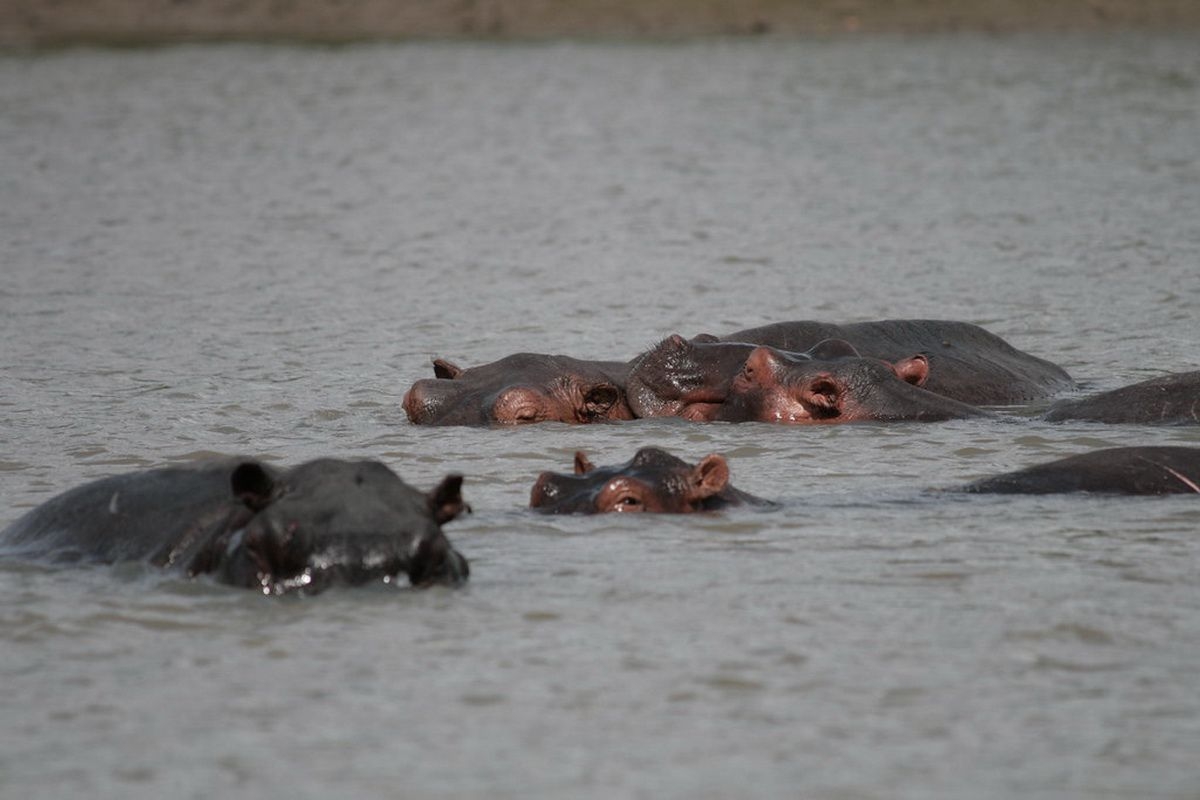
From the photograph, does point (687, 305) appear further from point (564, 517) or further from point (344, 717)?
point (344, 717)

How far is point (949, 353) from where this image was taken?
10.6 m

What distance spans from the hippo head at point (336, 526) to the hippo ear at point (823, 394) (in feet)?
12.4

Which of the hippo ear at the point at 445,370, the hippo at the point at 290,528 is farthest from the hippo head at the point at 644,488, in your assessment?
the hippo ear at the point at 445,370

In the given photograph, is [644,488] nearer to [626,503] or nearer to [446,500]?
[626,503]

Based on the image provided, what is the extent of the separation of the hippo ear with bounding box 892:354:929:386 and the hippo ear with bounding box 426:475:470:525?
427 centimetres

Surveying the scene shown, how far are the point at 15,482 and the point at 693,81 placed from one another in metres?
25.2

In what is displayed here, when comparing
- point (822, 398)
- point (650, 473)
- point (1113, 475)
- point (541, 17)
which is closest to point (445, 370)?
point (822, 398)

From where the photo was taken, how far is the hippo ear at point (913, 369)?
9938 millimetres

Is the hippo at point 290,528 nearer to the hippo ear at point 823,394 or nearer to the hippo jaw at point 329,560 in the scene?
the hippo jaw at point 329,560

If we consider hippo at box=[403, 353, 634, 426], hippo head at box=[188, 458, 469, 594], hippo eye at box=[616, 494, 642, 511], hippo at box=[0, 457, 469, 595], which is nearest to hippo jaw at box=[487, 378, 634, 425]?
hippo at box=[403, 353, 634, 426]

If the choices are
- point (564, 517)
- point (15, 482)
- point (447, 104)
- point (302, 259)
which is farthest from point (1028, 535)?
point (447, 104)

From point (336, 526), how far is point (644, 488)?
69.3 inches

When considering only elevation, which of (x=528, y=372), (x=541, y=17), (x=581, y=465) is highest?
(x=541, y=17)

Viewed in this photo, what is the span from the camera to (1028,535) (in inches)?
280
